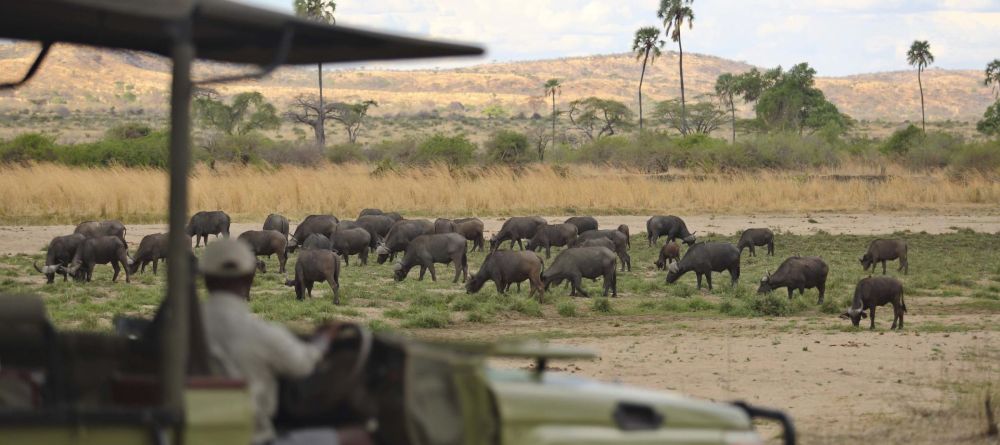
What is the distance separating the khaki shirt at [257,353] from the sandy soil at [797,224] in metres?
29.9

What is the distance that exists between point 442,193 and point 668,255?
15.4m

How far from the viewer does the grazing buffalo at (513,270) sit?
74.8ft

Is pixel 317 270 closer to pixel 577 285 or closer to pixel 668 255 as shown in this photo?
pixel 577 285

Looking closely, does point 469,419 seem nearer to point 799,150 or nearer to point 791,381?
point 791,381

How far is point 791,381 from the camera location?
13.5 m

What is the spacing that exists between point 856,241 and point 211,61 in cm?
3035

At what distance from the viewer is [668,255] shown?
29.0m

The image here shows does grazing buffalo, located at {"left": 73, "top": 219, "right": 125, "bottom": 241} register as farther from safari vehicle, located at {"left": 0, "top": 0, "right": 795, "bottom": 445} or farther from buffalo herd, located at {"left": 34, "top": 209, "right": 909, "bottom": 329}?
safari vehicle, located at {"left": 0, "top": 0, "right": 795, "bottom": 445}

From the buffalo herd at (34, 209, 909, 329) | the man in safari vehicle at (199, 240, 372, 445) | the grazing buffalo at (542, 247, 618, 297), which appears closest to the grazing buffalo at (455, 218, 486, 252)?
the buffalo herd at (34, 209, 909, 329)

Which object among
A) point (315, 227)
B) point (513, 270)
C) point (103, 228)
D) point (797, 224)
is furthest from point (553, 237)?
point (797, 224)

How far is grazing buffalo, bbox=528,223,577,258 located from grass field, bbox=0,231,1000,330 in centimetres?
224

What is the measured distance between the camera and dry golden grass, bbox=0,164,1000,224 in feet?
128

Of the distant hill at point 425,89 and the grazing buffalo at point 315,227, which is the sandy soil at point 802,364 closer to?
the grazing buffalo at point 315,227

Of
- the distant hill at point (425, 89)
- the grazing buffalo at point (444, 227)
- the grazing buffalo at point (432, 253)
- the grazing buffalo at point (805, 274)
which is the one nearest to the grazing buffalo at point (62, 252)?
the grazing buffalo at point (432, 253)
